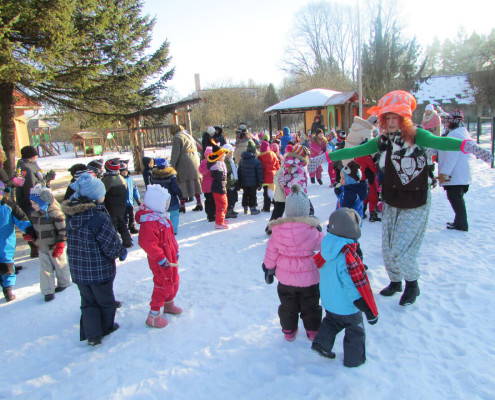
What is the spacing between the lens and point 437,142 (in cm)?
303

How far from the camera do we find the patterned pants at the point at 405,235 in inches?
130

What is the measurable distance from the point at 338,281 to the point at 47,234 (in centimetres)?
362

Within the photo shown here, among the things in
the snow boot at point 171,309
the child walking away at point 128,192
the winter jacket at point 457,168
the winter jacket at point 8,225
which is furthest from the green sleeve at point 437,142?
the child walking away at point 128,192

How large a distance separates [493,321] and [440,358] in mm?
825

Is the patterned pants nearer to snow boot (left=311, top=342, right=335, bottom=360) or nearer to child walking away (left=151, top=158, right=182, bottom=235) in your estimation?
snow boot (left=311, top=342, right=335, bottom=360)

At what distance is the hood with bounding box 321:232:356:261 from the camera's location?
8.29ft

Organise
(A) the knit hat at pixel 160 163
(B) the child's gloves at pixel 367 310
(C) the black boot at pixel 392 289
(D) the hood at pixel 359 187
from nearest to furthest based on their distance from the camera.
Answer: (B) the child's gloves at pixel 367 310, (C) the black boot at pixel 392 289, (D) the hood at pixel 359 187, (A) the knit hat at pixel 160 163

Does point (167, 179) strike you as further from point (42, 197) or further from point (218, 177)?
point (42, 197)

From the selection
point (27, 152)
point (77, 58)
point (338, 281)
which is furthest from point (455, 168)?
point (77, 58)

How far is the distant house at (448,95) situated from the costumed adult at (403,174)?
3051cm

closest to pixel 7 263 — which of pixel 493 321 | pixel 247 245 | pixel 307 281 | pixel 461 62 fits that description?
pixel 247 245

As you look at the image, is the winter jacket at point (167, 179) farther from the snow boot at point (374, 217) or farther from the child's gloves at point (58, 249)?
the snow boot at point (374, 217)

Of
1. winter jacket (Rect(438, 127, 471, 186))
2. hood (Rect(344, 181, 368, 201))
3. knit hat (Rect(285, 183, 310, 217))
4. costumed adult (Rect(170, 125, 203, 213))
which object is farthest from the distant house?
knit hat (Rect(285, 183, 310, 217))

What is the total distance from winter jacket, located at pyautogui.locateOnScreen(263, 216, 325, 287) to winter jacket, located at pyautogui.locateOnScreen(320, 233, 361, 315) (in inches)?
9.8
